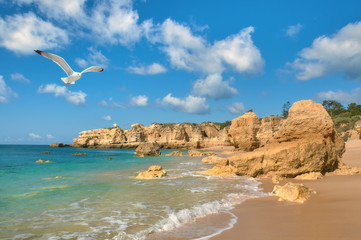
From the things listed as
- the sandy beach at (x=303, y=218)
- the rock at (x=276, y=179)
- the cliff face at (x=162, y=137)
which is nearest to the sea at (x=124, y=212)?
the sandy beach at (x=303, y=218)

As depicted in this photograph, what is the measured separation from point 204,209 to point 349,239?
11.2ft

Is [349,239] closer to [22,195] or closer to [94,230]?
[94,230]

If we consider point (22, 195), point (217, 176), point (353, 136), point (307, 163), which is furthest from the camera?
point (353, 136)

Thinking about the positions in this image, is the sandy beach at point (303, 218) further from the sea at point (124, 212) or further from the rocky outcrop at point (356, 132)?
the rocky outcrop at point (356, 132)

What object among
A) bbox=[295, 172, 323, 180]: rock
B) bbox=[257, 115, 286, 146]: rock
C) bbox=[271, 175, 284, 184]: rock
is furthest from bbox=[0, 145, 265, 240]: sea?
bbox=[257, 115, 286, 146]: rock

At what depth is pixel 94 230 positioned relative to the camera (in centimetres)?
506

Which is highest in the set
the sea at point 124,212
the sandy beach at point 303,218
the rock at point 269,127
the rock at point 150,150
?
the rock at point 269,127

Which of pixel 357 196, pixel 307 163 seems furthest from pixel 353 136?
pixel 357 196

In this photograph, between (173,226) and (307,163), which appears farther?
(307,163)

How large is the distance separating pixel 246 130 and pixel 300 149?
918 inches

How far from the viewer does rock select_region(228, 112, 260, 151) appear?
33031 millimetres

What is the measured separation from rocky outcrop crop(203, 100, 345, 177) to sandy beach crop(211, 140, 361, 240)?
3.01m

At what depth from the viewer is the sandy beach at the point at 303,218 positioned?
394cm

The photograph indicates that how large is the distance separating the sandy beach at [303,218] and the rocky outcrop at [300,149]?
3008 millimetres
